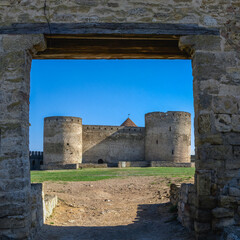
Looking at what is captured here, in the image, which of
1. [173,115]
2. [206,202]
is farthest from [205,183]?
[173,115]

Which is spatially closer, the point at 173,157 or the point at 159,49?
the point at 159,49

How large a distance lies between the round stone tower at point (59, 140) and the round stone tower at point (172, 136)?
9284mm

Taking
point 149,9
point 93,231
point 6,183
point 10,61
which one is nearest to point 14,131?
point 6,183

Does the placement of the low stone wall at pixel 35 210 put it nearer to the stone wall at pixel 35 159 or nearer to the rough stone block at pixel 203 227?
the rough stone block at pixel 203 227

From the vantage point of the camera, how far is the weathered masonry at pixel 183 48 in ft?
13.0

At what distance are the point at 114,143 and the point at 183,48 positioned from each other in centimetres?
2867

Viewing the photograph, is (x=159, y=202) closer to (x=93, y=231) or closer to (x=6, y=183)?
(x=93, y=231)

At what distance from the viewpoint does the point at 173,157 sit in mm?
30078

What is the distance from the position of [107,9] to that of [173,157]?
27144mm

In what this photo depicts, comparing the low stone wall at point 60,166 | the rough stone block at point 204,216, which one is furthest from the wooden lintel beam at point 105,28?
the low stone wall at point 60,166

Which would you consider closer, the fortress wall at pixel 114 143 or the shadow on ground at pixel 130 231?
the shadow on ground at pixel 130 231

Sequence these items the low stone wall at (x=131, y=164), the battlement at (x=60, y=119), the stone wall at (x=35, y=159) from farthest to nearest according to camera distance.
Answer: the stone wall at (x=35, y=159), the battlement at (x=60, y=119), the low stone wall at (x=131, y=164)

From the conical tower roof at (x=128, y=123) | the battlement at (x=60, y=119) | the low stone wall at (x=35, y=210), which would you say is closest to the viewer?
the low stone wall at (x=35, y=210)

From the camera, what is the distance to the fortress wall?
106 ft
